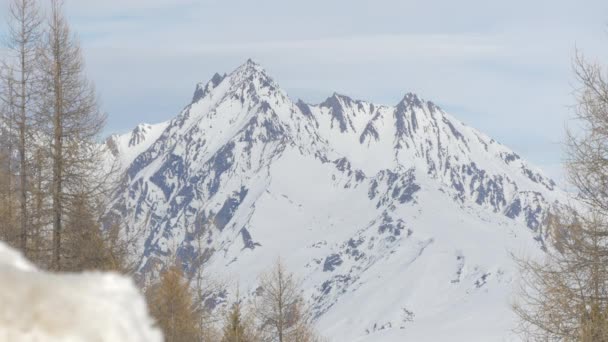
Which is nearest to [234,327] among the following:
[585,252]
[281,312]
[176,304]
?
[176,304]

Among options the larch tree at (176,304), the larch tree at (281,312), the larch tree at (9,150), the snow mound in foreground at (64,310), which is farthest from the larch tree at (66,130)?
the snow mound in foreground at (64,310)

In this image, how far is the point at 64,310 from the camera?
912 mm

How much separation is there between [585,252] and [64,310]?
14.7m

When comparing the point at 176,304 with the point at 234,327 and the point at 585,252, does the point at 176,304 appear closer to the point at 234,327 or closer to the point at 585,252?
the point at 234,327

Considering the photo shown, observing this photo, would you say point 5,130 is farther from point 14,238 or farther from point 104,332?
point 104,332

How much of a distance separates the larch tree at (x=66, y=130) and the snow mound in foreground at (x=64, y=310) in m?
19.6

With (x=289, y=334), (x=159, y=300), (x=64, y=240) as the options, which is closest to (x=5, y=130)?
(x=64, y=240)

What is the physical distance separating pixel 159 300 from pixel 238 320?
12.2ft

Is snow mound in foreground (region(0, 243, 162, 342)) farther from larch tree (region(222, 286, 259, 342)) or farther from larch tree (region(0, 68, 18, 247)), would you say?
larch tree (region(222, 286, 259, 342))

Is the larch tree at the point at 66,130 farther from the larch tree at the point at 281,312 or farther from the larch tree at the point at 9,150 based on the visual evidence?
the larch tree at the point at 281,312

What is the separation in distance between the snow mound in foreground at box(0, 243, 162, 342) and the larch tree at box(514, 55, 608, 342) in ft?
45.5

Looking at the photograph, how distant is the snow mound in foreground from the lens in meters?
0.90

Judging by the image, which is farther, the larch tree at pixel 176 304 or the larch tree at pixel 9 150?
the larch tree at pixel 176 304

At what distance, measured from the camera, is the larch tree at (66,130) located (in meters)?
20.4
